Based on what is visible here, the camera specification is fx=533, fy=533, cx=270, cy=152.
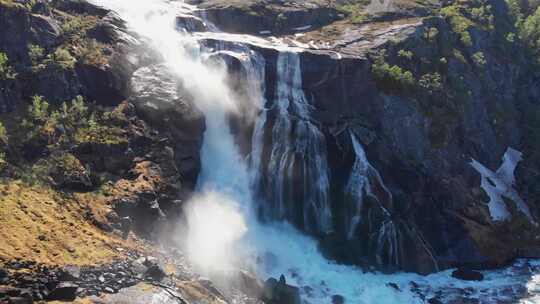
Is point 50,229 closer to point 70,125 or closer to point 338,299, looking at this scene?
point 70,125

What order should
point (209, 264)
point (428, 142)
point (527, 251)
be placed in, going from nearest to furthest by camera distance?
point (209, 264), point (527, 251), point (428, 142)

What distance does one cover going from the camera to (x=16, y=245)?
2675 centimetres

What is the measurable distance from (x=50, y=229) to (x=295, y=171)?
69.9 ft

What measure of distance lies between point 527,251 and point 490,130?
16.6 metres

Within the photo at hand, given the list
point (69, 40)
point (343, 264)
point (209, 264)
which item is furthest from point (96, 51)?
point (343, 264)

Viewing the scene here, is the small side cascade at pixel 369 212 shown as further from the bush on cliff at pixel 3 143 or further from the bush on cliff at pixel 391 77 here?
the bush on cliff at pixel 3 143

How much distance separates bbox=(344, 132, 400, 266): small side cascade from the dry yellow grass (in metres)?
19.8

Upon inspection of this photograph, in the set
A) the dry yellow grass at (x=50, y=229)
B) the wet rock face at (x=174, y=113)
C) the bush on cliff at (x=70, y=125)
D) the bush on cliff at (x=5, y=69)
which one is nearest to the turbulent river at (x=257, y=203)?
the wet rock face at (x=174, y=113)

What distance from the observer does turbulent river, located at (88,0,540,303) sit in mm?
39344

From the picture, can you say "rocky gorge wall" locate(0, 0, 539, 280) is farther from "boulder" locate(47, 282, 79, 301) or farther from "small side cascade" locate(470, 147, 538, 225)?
"boulder" locate(47, 282, 79, 301)

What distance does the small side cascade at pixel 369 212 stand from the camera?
143 feet

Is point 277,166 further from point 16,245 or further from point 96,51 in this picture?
point 16,245

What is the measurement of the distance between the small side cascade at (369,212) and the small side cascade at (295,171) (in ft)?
6.59

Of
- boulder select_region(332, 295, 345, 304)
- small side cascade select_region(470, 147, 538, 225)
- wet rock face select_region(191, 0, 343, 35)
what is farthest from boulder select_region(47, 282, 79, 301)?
wet rock face select_region(191, 0, 343, 35)
